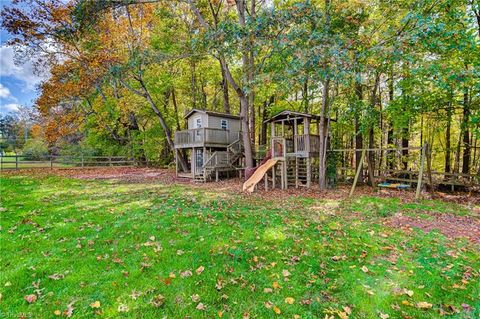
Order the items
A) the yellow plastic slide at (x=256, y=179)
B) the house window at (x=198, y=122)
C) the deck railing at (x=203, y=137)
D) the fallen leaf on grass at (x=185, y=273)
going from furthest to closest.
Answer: the house window at (x=198, y=122) → the deck railing at (x=203, y=137) → the yellow plastic slide at (x=256, y=179) → the fallen leaf on grass at (x=185, y=273)

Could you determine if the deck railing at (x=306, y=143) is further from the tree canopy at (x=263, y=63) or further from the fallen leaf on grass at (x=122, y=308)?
the fallen leaf on grass at (x=122, y=308)

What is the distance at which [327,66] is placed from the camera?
8.84m

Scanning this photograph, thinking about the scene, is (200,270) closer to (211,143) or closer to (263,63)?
(263,63)

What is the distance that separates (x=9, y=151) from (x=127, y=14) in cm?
3639

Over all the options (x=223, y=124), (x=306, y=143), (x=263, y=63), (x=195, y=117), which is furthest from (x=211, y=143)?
(x=306, y=143)

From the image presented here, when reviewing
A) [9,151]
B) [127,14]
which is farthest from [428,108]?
[9,151]

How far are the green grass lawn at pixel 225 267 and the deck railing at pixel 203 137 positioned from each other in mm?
10816

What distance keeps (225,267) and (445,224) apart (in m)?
6.43

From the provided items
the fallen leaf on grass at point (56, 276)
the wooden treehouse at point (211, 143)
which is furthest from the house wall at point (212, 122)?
the fallen leaf on grass at point (56, 276)

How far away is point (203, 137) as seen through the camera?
59.1 feet

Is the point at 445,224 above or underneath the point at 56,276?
underneath

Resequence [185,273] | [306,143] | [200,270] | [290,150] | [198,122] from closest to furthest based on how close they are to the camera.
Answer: [185,273], [200,270], [306,143], [290,150], [198,122]

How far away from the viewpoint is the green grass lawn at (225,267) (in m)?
3.49

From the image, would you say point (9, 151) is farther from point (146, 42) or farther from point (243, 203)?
point (243, 203)
